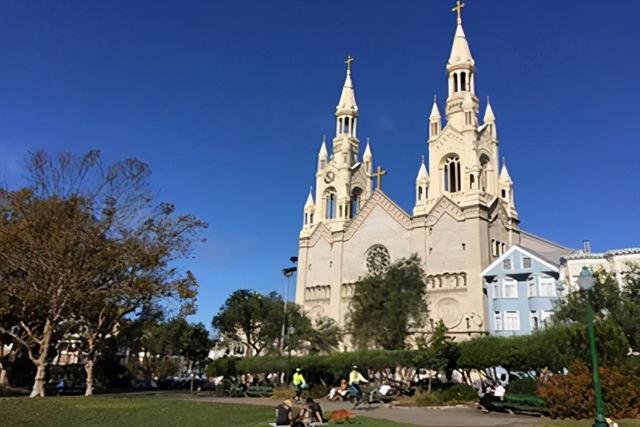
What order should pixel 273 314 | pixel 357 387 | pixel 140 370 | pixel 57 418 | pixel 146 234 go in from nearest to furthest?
pixel 57 418
pixel 357 387
pixel 146 234
pixel 273 314
pixel 140 370

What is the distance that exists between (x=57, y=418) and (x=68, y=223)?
1075 cm

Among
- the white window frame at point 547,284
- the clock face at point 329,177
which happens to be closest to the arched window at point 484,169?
the white window frame at point 547,284

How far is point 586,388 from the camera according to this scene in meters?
19.7

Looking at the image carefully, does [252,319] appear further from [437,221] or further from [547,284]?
[547,284]

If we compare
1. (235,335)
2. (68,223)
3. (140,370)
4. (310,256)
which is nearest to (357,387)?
(68,223)

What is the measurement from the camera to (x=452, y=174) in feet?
209

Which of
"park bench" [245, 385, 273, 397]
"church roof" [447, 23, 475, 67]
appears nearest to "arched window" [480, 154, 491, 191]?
"church roof" [447, 23, 475, 67]

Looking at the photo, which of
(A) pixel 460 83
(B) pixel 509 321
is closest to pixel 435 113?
(A) pixel 460 83

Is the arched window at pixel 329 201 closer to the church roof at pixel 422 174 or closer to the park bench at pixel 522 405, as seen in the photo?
the church roof at pixel 422 174

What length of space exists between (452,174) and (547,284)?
20.0 m

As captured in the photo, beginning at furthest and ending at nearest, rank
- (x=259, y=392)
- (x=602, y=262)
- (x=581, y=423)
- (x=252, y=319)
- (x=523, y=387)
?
1. (x=252, y=319)
2. (x=602, y=262)
3. (x=259, y=392)
4. (x=523, y=387)
5. (x=581, y=423)

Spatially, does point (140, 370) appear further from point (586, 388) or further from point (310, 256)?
point (586, 388)

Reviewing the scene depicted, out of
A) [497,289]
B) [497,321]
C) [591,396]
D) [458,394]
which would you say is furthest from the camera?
[497,289]

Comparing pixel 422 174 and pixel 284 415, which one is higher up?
pixel 422 174
